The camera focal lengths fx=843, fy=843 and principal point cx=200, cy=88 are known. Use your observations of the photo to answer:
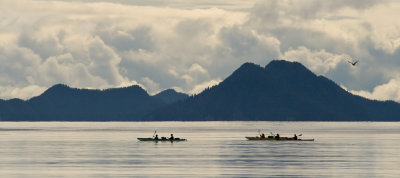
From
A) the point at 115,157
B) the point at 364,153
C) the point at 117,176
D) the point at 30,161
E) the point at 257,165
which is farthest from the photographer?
the point at 364,153

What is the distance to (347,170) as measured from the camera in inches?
3438

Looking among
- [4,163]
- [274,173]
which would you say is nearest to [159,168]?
[274,173]

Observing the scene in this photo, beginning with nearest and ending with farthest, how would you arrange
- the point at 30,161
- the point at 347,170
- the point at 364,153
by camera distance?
the point at 347,170
the point at 30,161
the point at 364,153

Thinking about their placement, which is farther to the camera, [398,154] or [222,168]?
[398,154]

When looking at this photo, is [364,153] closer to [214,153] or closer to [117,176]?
[214,153]

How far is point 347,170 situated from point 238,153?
33836 mm

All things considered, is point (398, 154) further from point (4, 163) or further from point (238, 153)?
point (4, 163)

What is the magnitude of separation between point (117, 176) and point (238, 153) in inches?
1639

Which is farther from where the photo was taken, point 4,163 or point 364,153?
point 364,153

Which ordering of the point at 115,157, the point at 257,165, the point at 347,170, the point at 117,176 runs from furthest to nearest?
the point at 115,157 → the point at 257,165 → the point at 347,170 → the point at 117,176

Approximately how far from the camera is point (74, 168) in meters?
90.8

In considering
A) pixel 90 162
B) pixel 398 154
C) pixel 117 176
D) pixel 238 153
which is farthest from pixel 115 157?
pixel 398 154

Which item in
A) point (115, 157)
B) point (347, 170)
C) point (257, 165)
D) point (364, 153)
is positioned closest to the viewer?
point (347, 170)

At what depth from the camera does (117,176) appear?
263 ft
